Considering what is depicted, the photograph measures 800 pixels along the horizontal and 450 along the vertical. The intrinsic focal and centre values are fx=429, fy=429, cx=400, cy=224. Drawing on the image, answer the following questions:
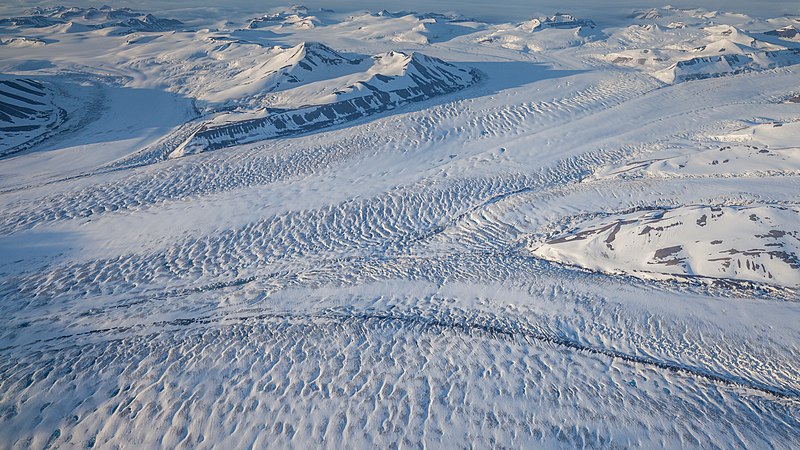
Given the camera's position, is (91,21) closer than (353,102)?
No

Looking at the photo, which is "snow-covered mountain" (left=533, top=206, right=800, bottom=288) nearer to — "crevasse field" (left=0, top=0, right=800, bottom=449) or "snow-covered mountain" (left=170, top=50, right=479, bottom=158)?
"crevasse field" (left=0, top=0, right=800, bottom=449)

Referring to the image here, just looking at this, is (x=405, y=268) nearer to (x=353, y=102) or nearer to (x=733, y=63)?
(x=353, y=102)

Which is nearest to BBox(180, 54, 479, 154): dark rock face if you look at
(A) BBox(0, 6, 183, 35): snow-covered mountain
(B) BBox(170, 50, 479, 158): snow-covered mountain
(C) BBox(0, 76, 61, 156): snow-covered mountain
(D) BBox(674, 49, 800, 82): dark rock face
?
(B) BBox(170, 50, 479, 158): snow-covered mountain

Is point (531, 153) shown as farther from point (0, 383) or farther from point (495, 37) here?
Result: point (495, 37)

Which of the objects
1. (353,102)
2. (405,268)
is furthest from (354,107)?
Answer: (405,268)

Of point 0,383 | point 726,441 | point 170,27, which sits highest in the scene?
point 170,27

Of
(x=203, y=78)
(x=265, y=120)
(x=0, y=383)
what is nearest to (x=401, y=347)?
(x=0, y=383)
